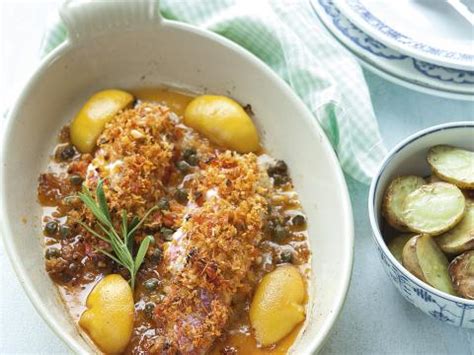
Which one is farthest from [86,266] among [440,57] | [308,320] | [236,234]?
[440,57]

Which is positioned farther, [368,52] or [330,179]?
[368,52]

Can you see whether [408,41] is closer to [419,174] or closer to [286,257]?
[419,174]

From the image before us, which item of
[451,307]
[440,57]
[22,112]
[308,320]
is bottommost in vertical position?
[308,320]

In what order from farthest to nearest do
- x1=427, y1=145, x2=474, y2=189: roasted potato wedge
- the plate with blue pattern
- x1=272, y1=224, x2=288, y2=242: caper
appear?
the plate with blue pattern → x1=272, y1=224, x2=288, y2=242: caper → x1=427, y1=145, x2=474, y2=189: roasted potato wedge

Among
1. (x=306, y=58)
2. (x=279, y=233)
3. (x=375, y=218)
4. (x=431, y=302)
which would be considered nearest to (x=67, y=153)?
(x=279, y=233)

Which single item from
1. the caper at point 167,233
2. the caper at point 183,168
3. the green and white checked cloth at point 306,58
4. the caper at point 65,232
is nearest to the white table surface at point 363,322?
the green and white checked cloth at point 306,58

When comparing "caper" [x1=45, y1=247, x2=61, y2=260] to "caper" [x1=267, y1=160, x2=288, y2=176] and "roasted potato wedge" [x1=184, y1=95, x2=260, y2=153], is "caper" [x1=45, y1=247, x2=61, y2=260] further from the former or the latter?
"caper" [x1=267, y1=160, x2=288, y2=176]

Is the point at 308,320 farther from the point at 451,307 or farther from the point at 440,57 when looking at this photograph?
the point at 440,57

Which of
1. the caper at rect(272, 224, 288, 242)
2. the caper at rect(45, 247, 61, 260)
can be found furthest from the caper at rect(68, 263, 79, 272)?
the caper at rect(272, 224, 288, 242)
